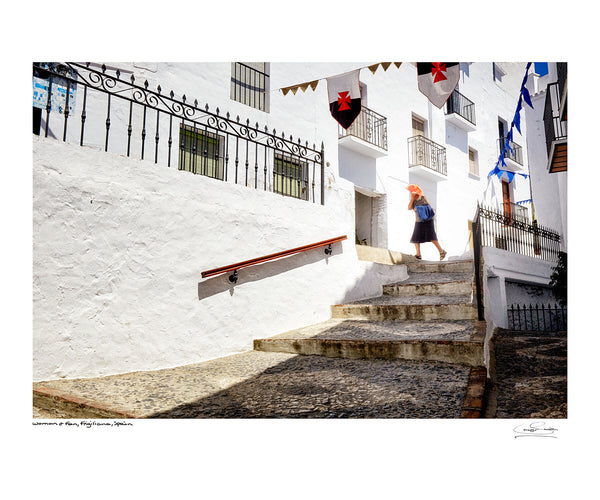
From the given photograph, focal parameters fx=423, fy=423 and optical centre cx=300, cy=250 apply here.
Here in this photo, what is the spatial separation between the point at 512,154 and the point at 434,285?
9.31 metres

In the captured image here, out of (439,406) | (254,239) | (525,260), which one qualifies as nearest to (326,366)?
(439,406)

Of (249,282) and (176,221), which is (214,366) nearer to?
(249,282)

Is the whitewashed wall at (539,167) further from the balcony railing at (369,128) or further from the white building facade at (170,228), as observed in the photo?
the white building facade at (170,228)

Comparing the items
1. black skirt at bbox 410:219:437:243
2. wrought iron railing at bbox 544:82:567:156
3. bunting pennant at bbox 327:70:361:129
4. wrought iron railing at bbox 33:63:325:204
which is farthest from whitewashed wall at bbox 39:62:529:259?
black skirt at bbox 410:219:437:243

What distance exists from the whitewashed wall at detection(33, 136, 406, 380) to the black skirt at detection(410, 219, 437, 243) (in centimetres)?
377

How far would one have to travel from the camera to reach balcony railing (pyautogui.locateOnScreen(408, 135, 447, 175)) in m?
10.8

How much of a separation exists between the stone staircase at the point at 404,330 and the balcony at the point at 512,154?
26.6 ft

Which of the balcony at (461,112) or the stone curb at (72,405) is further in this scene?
the balcony at (461,112)

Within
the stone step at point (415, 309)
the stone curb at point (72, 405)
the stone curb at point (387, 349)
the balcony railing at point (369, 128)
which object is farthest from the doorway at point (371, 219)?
the stone curb at point (72, 405)

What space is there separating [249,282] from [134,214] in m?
1.37

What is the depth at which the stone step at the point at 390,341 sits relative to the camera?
3.25m

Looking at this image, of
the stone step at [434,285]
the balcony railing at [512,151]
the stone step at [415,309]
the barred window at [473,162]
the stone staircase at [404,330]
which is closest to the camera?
the stone staircase at [404,330]

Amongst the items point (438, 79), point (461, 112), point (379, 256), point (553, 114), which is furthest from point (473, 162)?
point (438, 79)
